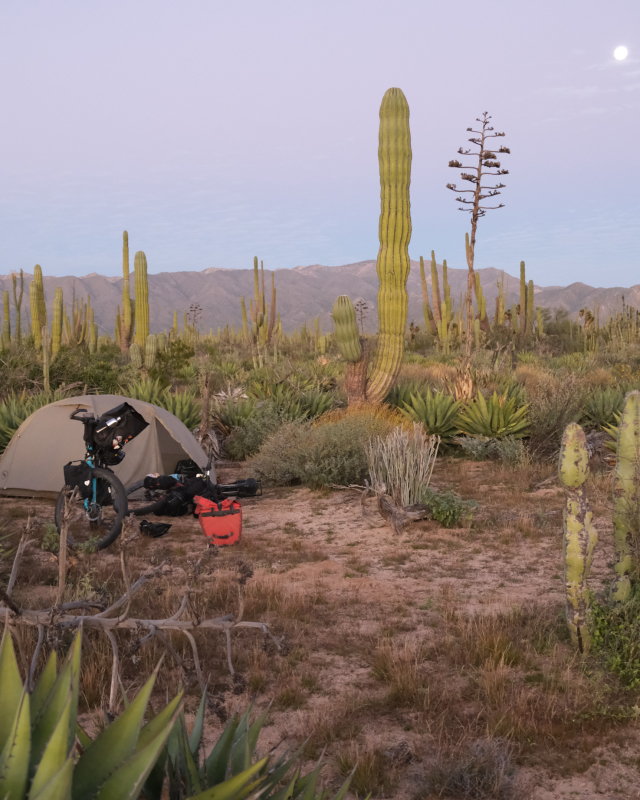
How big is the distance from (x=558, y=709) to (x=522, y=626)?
108 centimetres

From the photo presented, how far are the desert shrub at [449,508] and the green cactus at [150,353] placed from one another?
931 centimetres

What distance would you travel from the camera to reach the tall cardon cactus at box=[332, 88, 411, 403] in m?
12.4

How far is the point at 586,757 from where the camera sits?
317 centimetres

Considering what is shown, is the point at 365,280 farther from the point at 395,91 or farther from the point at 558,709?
the point at 558,709

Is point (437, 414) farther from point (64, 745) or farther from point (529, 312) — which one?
point (529, 312)

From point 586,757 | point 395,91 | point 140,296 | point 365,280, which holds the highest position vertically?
point 365,280

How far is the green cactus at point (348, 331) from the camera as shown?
12.0 meters

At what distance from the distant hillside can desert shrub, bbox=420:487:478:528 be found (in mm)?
91672

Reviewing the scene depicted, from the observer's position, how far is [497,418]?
421 inches

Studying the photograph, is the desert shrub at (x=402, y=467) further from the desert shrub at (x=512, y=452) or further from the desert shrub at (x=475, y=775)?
the desert shrub at (x=475, y=775)

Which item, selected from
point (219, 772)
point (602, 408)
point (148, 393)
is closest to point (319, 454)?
point (148, 393)

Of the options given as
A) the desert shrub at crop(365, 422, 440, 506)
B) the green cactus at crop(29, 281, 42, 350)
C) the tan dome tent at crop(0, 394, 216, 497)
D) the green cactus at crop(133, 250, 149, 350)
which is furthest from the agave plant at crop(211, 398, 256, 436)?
the green cactus at crop(133, 250, 149, 350)

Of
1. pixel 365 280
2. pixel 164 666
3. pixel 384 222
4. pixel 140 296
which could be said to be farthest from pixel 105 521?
pixel 365 280

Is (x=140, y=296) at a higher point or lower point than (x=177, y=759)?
higher
